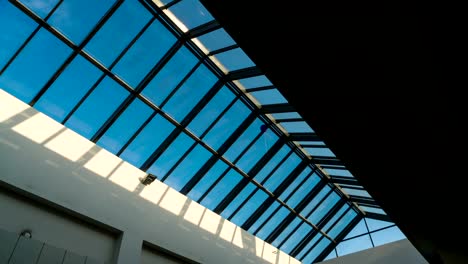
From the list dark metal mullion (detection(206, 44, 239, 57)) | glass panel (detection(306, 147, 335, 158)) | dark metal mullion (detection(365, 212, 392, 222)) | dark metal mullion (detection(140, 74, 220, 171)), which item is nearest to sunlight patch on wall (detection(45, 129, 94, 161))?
dark metal mullion (detection(140, 74, 220, 171))

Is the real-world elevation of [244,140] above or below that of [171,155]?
above

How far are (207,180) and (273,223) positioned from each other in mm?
4948

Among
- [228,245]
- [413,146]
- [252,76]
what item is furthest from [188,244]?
[413,146]

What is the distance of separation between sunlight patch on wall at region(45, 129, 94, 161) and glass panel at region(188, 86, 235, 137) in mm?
3732

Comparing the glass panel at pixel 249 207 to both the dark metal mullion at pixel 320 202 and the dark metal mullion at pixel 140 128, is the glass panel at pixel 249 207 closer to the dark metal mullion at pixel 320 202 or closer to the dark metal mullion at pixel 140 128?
the dark metal mullion at pixel 320 202

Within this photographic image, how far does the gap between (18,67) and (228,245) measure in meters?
10.00

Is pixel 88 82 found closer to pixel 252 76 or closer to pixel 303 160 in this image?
pixel 252 76

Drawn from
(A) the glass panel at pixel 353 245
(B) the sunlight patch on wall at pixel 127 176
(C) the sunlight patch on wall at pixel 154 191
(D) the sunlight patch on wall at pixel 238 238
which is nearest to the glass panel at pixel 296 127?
(D) the sunlight patch on wall at pixel 238 238

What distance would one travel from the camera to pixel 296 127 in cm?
1367

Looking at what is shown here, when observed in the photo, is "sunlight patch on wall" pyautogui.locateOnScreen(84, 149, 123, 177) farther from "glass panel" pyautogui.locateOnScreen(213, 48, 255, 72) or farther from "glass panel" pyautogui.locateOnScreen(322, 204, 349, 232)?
"glass panel" pyautogui.locateOnScreen(322, 204, 349, 232)

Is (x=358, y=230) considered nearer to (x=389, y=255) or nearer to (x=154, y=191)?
(x=389, y=255)

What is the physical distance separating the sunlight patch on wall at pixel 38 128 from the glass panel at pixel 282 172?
908 centimetres

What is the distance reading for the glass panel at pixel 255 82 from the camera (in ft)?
38.4

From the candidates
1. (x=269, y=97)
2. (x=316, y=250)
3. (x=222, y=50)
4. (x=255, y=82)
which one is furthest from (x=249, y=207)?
(x=222, y=50)
